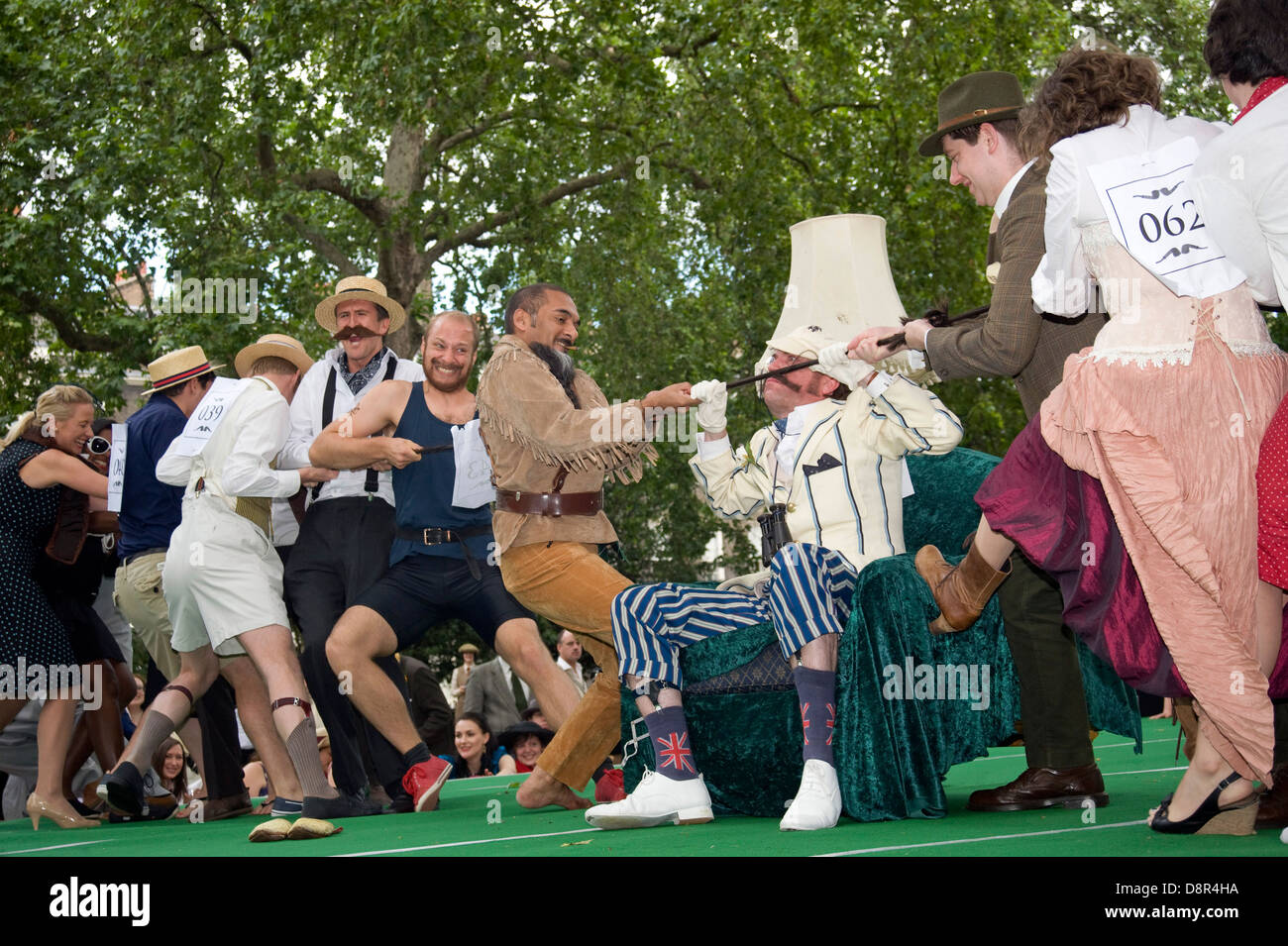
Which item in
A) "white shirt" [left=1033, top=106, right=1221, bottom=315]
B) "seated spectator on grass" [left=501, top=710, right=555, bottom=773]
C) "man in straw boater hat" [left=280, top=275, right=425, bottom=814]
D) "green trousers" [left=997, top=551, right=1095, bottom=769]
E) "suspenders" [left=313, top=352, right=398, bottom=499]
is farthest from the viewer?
"seated spectator on grass" [left=501, top=710, right=555, bottom=773]

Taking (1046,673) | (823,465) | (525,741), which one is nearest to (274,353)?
(823,465)

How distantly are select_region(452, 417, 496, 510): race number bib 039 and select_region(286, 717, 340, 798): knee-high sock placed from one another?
51.0 inches

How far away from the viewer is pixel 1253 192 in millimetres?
3670

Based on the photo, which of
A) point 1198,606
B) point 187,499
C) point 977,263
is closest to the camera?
point 1198,606

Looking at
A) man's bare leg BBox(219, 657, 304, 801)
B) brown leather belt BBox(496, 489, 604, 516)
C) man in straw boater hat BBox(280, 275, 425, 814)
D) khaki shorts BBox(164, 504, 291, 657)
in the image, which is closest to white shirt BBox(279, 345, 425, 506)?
man in straw boater hat BBox(280, 275, 425, 814)

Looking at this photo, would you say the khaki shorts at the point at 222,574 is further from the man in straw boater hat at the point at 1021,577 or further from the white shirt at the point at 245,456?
the man in straw boater hat at the point at 1021,577

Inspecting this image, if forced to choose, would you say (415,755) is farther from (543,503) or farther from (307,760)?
(543,503)

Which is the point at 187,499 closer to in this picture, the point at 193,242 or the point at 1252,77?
the point at 1252,77

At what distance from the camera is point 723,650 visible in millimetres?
5500

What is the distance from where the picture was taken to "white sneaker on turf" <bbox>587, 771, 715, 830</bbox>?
16.4 feet

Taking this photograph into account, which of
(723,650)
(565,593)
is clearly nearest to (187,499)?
(565,593)

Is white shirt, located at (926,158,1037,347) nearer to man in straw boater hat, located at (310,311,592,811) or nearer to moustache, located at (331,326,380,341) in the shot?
man in straw boater hat, located at (310,311,592,811)

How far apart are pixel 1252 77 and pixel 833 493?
2079mm

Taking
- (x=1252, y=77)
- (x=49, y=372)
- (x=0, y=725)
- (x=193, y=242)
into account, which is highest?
(x=193, y=242)
